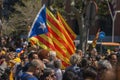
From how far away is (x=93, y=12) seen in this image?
1233 cm

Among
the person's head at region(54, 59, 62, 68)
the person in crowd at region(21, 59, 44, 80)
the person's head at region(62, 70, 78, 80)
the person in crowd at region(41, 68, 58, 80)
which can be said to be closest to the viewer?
the person in crowd at region(21, 59, 44, 80)

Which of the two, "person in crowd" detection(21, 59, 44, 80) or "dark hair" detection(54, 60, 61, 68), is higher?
"person in crowd" detection(21, 59, 44, 80)

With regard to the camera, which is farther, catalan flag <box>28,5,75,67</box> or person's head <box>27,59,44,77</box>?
catalan flag <box>28,5,75,67</box>

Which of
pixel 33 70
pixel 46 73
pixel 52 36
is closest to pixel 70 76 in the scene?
pixel 46 73

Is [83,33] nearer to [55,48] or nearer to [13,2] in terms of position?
[55,48]

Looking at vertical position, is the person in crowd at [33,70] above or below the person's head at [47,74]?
above

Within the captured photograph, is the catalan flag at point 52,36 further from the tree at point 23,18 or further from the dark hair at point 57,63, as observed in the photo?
the tree at point 23,18

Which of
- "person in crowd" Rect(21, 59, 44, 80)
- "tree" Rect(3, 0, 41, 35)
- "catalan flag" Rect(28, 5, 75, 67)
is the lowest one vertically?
"tree" Rect(3, 0, 41, 35)

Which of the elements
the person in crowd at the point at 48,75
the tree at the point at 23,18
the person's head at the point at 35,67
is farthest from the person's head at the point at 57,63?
the tree at the point at 23,18

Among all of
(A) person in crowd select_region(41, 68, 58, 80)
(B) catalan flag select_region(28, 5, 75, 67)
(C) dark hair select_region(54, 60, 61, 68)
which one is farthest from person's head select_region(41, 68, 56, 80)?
(B) catalan flag select_region(28, 5, 75, 67)

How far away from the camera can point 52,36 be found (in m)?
12.0

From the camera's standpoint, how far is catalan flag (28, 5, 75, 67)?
1165 cm

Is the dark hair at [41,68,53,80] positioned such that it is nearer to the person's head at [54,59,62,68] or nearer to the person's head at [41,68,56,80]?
the person's head at [41,68,56,80]

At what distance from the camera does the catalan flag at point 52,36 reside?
11655 mm
